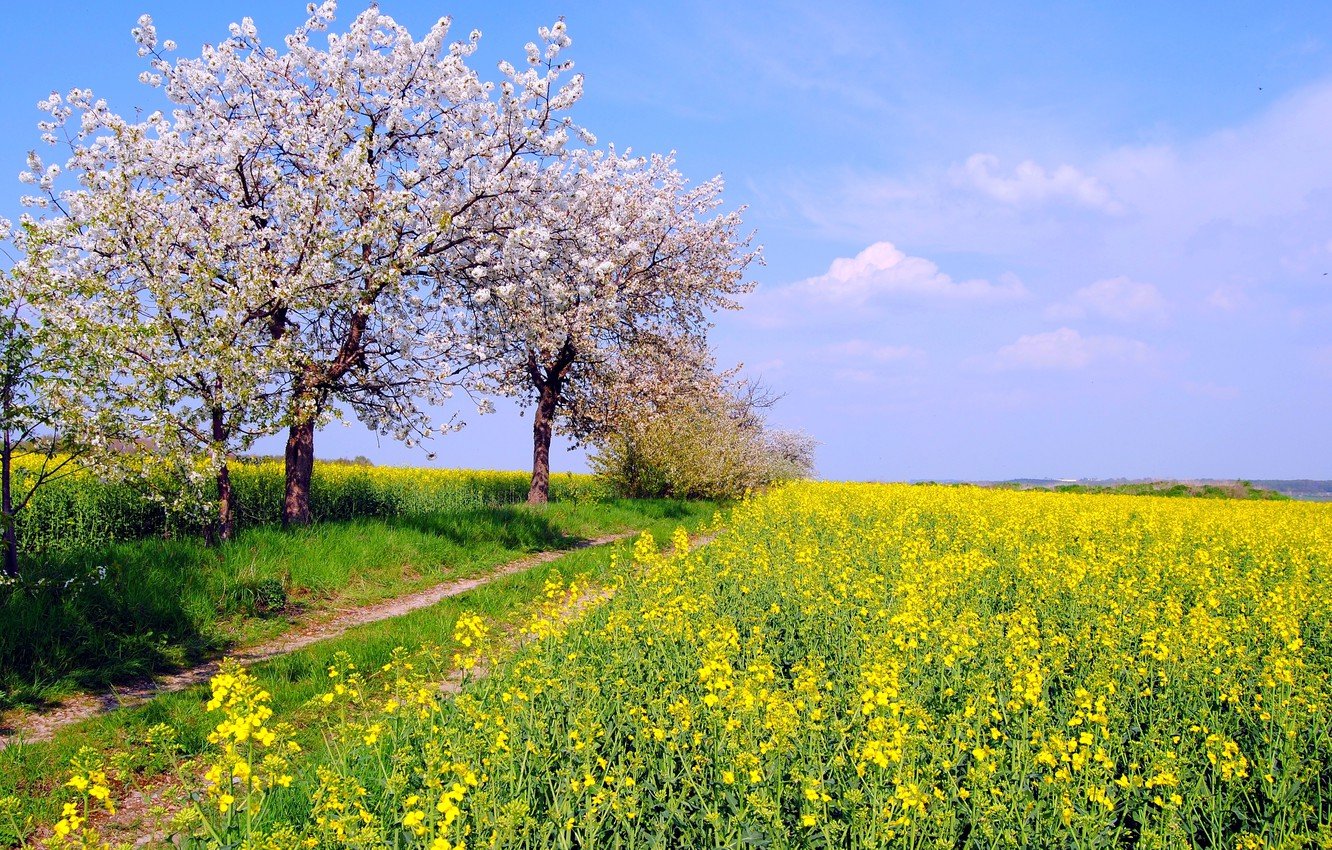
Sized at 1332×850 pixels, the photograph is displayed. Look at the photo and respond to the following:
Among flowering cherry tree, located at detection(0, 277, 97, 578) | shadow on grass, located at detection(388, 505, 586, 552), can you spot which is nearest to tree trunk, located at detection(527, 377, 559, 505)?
shadow on grass, located at detection(388, 505, 586, 552)

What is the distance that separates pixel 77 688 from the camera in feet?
26.1

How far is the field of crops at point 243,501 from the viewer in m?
14.6

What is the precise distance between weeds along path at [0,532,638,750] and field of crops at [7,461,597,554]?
2.73 m

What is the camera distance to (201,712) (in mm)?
7164

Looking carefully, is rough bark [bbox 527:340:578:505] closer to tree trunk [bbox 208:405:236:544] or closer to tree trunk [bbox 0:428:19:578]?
tree trunk [bbox 208:405:236:544]

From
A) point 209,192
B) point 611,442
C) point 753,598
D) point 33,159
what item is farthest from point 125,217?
point 611,442

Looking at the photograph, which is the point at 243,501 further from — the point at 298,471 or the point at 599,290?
the point at 599,290

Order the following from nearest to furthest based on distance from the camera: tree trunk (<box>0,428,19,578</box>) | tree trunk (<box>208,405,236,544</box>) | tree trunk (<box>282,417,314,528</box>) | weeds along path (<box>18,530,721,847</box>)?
weeds along path (<box>18,530,721,847</box>)
tree trunk (<box>0,428,19,578</box>)
tree trunk (<box>208,405,236,544</box>)
tree trunk (<box>282,417,314,528</box>)

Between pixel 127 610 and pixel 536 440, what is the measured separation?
47.6 ft

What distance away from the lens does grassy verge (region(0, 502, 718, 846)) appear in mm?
5754

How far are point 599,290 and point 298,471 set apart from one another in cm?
833

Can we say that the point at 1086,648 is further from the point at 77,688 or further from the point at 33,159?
the point at 33,159

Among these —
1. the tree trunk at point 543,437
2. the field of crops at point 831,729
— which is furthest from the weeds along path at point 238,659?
the tree trunk at point 543,437

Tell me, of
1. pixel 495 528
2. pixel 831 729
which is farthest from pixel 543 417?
pixel 831 729
